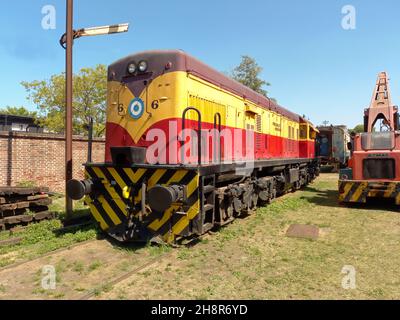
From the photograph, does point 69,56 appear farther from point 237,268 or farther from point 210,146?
point 237,268

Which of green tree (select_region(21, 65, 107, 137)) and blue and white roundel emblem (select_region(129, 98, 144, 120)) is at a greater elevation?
green tree (select_region(21, 65, 107, 137))

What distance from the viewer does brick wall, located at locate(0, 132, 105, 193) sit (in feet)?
36.3

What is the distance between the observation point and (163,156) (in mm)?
6508

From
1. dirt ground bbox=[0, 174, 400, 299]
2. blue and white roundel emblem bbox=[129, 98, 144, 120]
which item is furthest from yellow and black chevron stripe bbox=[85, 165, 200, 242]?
blue and white roundel emblem bbox=[129, 98, 144, 120]

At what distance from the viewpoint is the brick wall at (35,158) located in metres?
11.1

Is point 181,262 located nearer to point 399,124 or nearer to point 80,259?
point 80,259

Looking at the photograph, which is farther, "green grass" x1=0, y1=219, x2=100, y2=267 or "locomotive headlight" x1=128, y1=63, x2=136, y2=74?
"locomotive headlight" x1=128, y1=63, x2=136, y2=74

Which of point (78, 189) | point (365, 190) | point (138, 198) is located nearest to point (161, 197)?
point (138, 198)

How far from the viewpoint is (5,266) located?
17.3ft

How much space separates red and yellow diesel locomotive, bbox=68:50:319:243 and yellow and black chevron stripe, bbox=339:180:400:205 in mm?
4882

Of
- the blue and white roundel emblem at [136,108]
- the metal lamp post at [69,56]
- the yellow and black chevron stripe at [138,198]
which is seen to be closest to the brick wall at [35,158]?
the metal lamp post at [69,56]

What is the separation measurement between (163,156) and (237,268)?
2.56 m

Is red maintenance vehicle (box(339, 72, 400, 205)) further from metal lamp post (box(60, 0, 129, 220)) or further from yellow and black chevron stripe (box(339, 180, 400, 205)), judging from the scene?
metal lamp post (box(60, 0, 129, 220))

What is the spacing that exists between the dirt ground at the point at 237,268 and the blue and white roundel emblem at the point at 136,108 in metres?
2.67
